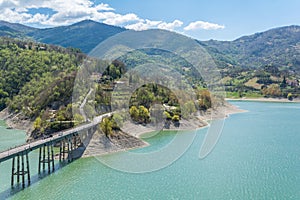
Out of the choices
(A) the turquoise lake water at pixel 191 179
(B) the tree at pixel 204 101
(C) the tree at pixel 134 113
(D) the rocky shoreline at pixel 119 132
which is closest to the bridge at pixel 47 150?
(A) the turquoise lake water at pixel 191 179

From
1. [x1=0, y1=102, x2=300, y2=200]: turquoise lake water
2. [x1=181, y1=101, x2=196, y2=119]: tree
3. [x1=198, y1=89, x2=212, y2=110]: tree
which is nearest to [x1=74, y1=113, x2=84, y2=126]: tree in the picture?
[x1=0, y1=102, x2=300, y2=200]: turquoise lake water

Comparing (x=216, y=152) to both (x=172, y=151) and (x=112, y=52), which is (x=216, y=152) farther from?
(x=112, y=52)

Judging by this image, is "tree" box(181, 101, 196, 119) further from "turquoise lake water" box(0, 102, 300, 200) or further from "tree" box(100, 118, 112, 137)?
"tree" box(100, 118, 112, 137)

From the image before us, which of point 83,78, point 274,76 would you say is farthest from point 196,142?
point 274,76

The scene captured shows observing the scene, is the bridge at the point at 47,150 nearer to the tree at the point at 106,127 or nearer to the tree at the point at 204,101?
the tree at the point at 106,127

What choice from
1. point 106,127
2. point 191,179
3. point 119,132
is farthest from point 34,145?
point 191,179

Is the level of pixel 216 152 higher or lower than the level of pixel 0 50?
lower

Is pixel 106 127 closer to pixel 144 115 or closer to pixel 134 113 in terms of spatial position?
pixel 134 113

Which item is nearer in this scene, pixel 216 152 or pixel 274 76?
pixel 216 152

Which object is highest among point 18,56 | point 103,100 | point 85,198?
point 18,56

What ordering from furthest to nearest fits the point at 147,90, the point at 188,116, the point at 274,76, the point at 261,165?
the point at 274,76 < the point at 147,90 < the point at 188,116 < the point at 261,165
